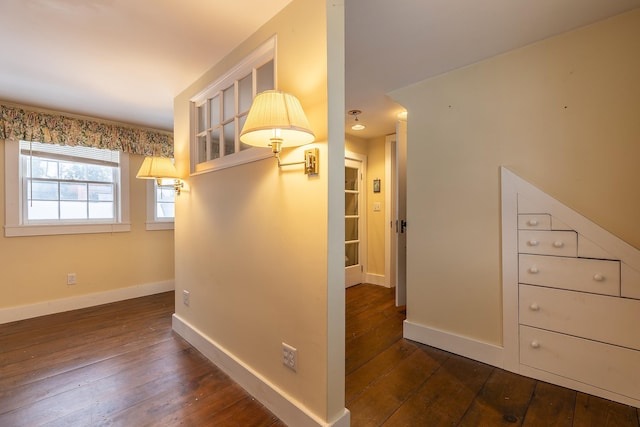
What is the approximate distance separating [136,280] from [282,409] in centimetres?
317

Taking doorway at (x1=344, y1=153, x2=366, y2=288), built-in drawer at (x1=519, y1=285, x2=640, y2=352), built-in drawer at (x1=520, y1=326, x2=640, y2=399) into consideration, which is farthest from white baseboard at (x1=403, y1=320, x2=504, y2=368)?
doorway at (x1=344, y1=153, x2=366, y2=288)

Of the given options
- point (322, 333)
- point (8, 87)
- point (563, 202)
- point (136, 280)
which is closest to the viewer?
point (322, 333)

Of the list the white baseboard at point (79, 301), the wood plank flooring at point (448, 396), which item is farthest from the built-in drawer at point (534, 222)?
the white baseboard at point (79, 301)

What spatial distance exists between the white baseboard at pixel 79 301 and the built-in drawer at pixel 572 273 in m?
4.23

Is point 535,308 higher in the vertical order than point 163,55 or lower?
lower

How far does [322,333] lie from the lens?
4.50ft

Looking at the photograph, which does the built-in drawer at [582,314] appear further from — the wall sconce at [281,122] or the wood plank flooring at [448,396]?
the wall sconce at [281,122]

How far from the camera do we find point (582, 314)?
1.76 m

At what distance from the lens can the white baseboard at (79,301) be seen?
9.68 ft

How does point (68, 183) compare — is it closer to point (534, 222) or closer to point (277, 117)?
point (277, 117)

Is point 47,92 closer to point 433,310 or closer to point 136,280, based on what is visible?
point 136,280

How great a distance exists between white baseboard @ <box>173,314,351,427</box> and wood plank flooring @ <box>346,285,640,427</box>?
0.27m

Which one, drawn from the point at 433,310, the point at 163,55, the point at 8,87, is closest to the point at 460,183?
the point at 433,310

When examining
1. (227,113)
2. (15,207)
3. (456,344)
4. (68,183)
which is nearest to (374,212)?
(456,344)
